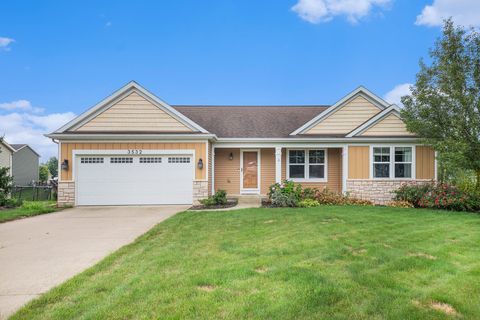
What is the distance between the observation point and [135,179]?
11.8 metres

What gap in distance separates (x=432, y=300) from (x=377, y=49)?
56.2 feet

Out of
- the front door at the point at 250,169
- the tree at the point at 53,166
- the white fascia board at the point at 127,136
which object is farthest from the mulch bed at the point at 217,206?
the tree at the point at 53,166

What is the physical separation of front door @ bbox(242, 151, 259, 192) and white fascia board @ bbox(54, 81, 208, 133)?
2.92 metres

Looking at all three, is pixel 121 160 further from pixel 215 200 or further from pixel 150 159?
pixel 215 200

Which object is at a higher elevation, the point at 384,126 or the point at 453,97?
the point at 453,97

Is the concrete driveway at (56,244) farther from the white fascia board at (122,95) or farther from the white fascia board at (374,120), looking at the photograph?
the white fascia board at (374,120)

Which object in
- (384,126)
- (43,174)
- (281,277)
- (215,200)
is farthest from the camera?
(43,174)

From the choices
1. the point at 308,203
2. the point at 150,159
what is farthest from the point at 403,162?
the point at 150,159

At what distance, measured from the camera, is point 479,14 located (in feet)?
37.1

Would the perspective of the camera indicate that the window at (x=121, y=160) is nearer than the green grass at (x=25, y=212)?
No

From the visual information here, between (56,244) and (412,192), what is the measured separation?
12.0m

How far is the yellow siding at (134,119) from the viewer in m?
11.9

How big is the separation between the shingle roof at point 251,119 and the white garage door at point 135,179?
287 cm

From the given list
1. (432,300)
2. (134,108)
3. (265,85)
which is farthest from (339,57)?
(432,300)
